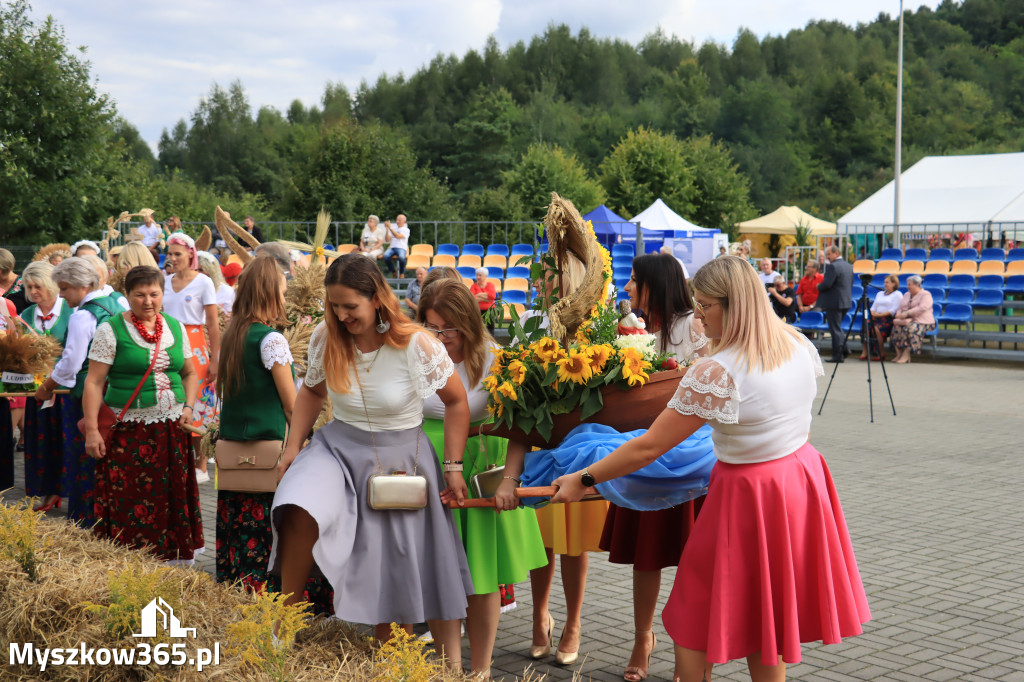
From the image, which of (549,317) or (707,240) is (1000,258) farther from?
(549,317)

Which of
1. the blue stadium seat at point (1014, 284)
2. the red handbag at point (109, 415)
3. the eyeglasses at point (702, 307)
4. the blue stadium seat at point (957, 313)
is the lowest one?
the red handbag at point (109, 415)

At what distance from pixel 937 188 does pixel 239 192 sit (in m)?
46.6

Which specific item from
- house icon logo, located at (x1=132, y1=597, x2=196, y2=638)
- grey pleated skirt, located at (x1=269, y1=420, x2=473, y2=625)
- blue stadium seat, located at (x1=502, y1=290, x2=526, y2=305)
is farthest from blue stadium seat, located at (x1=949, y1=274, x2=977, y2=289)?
house icon logo, located at (x1=132, y1=597, x2=196, y2=638)

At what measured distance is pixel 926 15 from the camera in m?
85.4

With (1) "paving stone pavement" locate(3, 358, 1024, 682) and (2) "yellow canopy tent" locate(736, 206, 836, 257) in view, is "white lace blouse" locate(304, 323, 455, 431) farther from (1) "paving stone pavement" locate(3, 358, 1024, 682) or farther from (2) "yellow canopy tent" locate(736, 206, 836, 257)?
(2) "yellow canopy tent" locate(736, 206, 836, 257)

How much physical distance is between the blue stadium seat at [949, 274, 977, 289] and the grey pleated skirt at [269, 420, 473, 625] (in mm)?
17144

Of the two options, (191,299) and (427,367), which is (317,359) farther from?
(191,299)

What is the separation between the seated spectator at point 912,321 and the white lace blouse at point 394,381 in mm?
15002

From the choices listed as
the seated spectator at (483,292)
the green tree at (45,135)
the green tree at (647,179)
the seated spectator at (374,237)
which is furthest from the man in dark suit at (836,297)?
the green tree at (647,179)

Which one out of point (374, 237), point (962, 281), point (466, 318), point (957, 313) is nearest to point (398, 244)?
point (374, 237)

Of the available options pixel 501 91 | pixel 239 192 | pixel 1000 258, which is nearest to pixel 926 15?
pixel 501 91

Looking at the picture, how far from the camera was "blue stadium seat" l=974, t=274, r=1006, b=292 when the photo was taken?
18.1 meters

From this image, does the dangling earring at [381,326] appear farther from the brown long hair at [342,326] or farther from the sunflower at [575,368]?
the sunflower at [575,368]

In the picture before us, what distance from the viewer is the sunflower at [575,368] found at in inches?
139
